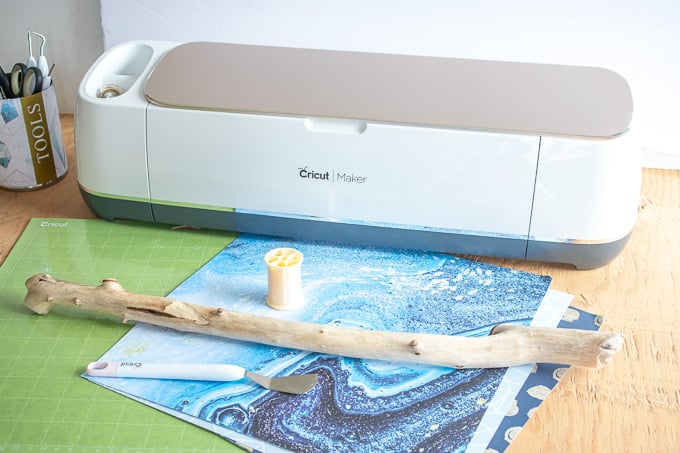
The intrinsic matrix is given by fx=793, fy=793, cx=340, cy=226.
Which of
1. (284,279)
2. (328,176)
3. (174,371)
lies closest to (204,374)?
(174,371)

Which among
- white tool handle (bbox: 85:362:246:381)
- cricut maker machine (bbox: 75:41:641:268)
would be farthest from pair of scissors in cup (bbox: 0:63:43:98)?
white tool handle (bbox: 85:362:246:381)

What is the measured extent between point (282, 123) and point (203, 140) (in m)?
0.11

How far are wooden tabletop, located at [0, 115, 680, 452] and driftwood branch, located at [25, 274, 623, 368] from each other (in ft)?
0.14

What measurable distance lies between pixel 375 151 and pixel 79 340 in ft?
1.34

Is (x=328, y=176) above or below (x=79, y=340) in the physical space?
above

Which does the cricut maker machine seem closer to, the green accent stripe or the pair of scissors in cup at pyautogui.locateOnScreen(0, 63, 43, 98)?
the green accent stripe

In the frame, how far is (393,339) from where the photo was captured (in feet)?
2.80

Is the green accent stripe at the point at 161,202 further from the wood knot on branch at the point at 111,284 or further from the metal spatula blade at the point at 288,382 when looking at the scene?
the metal spatula blade at the point at 288,382

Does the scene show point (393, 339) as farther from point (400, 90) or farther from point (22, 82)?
point (22, 82)

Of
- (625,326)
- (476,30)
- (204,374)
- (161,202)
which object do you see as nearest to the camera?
(204,374)

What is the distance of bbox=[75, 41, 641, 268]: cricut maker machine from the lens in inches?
37.1

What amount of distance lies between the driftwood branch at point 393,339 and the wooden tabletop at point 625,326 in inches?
1.6

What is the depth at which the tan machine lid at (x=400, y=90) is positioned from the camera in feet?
3.10

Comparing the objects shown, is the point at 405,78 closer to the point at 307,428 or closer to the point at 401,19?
the point at 401,19
